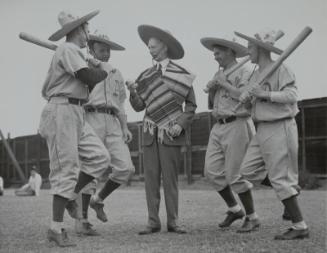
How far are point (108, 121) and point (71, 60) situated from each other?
1325mm

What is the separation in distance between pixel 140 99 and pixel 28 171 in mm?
21061

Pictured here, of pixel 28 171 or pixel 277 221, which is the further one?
pixel 28 171

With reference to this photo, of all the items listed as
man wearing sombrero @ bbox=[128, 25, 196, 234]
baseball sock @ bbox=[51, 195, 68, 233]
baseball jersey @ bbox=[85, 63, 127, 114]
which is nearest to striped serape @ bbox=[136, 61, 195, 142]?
man wearing sombrero @ bbox=[128, 25, 196, 234]

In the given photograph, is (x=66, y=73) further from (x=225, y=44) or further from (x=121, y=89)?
(x=225, y=44)

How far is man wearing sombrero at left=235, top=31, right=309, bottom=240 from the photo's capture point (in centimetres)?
507

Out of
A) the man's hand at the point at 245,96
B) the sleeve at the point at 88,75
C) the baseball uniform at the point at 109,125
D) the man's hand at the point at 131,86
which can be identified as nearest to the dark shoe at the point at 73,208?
the baseball uniform at the point at 109,125

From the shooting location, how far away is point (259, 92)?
17.2 ft

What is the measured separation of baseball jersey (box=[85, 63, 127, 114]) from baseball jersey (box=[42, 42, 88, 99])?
0.89m

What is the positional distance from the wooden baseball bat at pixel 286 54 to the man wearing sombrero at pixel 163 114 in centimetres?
98

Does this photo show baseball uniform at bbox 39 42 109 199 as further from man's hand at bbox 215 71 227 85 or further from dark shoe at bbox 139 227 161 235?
man's hand at bbox 215 71 227 85

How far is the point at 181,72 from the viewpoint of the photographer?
6.08 m

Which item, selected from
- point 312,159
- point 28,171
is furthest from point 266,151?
point 28,171

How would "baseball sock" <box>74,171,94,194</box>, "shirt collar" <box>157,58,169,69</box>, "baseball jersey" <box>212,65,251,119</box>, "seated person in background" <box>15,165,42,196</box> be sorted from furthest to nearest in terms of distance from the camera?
1. "seated person in background" <box>15,165,42,196</box>
2. "shirt collar" <box>157,58,169,69</box>
3. "baseball jersey" <box>212,65,251,119</box>
4. "baseball sock" <box>74,171,94,194</box>

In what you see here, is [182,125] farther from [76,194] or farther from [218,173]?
[76,194]
